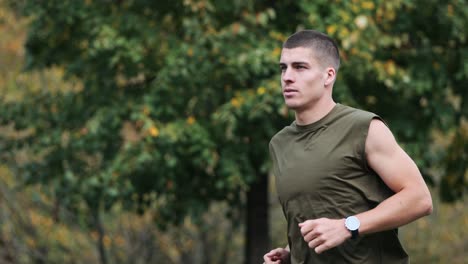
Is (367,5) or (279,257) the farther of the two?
(367,5)

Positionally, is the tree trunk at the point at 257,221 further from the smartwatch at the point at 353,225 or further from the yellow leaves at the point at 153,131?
the smartwatch at the point at 353,225

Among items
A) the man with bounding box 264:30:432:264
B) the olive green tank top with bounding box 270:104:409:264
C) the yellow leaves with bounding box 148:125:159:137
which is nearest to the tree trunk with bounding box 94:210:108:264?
the yellow leaves with bounding box 148:125:159:137

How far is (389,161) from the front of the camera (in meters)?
3.07

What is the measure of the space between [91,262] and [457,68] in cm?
662

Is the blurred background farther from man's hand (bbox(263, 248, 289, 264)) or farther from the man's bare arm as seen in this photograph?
the man's bare arm

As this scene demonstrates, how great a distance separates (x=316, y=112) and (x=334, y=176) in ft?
0.99

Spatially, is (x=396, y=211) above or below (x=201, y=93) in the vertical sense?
below

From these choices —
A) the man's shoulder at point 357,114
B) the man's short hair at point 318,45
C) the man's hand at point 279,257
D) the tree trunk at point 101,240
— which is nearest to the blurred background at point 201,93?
the tree trunk at point 101,240

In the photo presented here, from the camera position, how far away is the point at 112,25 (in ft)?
28.1

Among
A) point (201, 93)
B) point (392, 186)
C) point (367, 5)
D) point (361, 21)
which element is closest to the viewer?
point (392, 186)

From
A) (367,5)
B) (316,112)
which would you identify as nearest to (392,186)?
(316,112)

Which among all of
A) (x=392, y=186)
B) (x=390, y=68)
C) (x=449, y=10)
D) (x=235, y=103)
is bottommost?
(x=392, y=186)

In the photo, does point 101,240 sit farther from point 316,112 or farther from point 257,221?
point 316,112

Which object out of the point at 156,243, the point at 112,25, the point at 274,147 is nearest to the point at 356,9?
the point at 112,25
